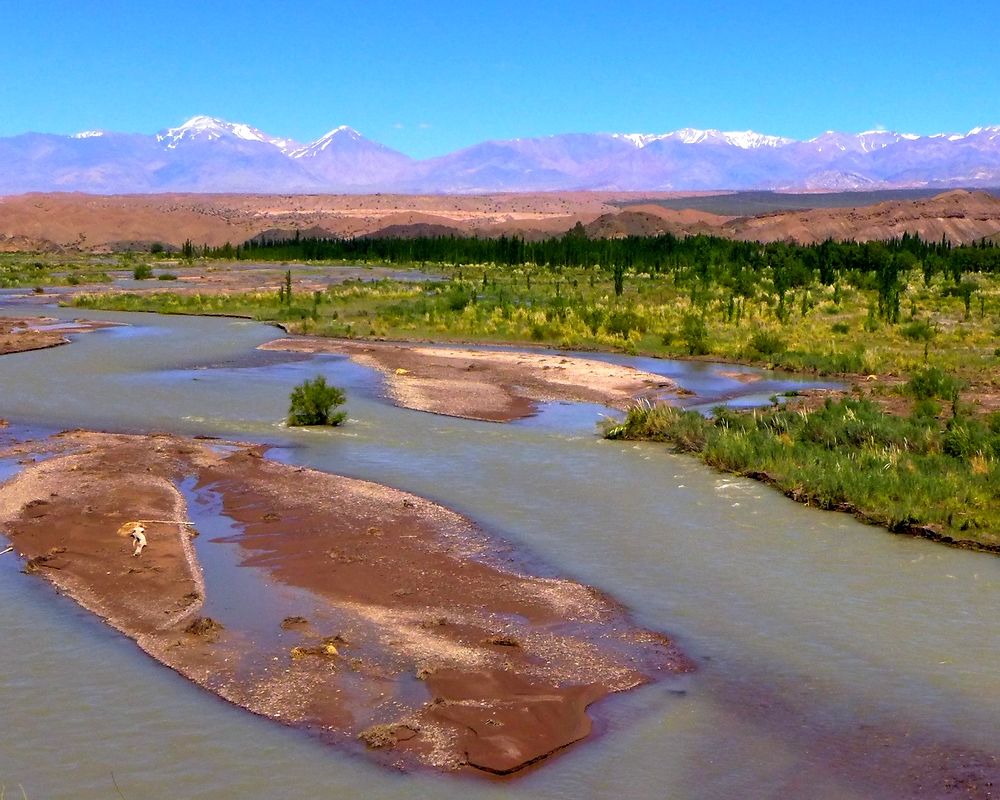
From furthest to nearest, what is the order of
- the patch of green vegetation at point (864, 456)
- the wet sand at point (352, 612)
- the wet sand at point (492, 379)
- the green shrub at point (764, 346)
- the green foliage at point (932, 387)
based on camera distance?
the green shrub at point (764, 346) < the wet sand at point (492, 379) < the green foliage at point (932, 387) < the patch of green vegetation at point (864, 456) < the wet sand at point (352, 612)

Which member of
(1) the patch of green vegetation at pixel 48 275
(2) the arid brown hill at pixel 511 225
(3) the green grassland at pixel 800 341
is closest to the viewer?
(3) the green grassland at pixel 800 341

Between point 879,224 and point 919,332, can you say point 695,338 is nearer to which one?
point 919,332

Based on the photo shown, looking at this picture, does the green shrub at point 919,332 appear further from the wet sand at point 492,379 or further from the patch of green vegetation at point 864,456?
the patch of green vegetation at point 864,456

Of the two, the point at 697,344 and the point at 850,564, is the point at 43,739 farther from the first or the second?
the point at 697,344

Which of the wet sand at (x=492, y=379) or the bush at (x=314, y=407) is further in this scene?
the wet sand at (x=492, y=379)

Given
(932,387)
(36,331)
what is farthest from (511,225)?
(932,387)

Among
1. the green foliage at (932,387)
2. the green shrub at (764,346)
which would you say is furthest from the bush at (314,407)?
the green shrub at (764,346)
